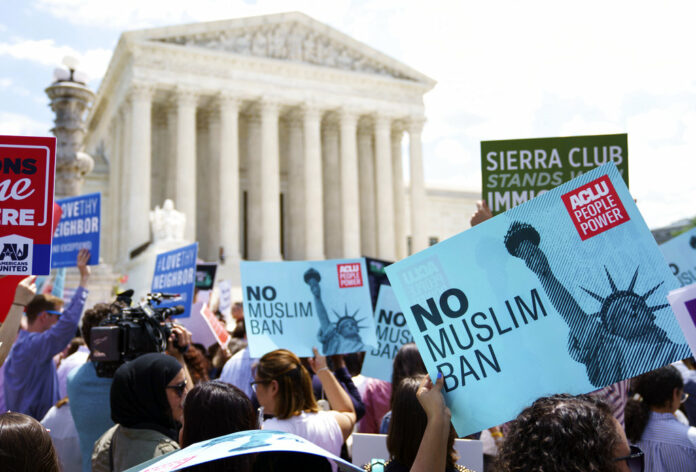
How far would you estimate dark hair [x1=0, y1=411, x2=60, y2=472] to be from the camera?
8.26 ft

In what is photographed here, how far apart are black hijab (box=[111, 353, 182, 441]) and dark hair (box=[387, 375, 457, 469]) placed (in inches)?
53.8

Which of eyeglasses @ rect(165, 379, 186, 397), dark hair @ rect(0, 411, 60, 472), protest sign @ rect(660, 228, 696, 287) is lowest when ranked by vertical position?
dark hair @ rect(0, 411, 60, 472)

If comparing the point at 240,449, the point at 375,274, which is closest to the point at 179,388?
the point at 240,449

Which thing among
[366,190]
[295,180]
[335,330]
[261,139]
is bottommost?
[335,330]

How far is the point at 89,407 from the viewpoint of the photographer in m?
4.86

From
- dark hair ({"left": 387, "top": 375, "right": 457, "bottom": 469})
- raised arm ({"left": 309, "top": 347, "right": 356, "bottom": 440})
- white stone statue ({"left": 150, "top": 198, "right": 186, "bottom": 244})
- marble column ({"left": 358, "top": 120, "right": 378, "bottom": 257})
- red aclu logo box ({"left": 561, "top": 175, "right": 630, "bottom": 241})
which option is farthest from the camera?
marble column ({"left": 358, "top": 120, "right": 378, "bottom": 257})

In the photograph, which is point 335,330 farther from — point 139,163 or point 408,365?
point 139,163

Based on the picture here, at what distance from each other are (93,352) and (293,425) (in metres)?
1.55

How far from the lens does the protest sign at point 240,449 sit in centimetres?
188

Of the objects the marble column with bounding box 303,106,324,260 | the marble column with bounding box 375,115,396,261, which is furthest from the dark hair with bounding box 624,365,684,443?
the marble column with bounding box 375,115,396,261

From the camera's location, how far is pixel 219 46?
40906 millimetres

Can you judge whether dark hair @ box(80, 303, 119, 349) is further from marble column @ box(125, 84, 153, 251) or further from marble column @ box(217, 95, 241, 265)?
marble column @ box(217, 95, 241, 265)

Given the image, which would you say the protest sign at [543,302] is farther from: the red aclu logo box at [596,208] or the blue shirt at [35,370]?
the blue shirt at [35,370]

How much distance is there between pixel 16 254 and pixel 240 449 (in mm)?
3613
